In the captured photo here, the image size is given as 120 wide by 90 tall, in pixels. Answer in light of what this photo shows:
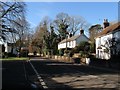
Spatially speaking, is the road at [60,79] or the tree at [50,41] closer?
the road at [60,79]

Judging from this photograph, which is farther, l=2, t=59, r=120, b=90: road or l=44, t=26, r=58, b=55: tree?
l=44, t=26, r=58, b=55: tree

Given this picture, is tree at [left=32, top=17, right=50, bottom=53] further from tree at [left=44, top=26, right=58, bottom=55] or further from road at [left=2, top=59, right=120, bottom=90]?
road at [left=2, top=59, right=120, bottom=90]

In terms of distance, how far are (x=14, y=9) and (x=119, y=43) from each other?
20464 millimetres

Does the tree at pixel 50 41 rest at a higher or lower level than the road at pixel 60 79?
higher

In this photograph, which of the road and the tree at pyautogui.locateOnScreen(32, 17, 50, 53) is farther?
the tree at pyautogui.locateOnScreen(32, 17, 50, 53)

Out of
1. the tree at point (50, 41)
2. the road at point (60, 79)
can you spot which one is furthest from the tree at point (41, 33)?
the road at point (60, 79)

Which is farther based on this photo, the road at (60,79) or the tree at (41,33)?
the tree at (41,33)

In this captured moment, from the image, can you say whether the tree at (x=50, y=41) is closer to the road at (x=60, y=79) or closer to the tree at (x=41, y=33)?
the tree at (x=41, y=33)

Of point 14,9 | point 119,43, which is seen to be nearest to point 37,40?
point 14,9

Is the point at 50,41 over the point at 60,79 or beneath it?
over

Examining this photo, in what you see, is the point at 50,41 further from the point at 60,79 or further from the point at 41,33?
the point at 60,79

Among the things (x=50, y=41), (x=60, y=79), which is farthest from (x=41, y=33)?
(x=60, y=79)

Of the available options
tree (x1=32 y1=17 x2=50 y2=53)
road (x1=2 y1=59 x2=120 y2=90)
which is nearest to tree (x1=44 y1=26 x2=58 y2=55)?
tree (x1=32 y1=17 x2=50 y2=53)

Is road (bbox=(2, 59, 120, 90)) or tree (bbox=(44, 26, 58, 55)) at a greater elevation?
tree (bbox=(44, 26, 58, 55))
